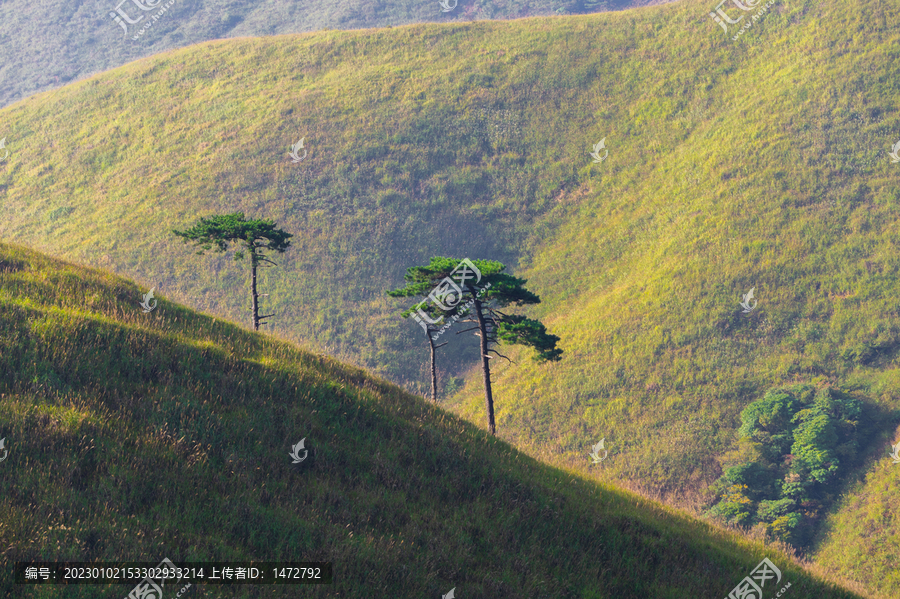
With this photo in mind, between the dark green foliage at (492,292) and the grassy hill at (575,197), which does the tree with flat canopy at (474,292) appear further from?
the grassy hill at (575,197)

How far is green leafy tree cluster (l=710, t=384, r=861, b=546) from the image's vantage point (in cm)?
2452

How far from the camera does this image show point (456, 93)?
198 ft

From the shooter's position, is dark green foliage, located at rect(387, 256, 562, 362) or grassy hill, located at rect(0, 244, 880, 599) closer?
grassy hill, located at rect(0, 244, 880, 599)

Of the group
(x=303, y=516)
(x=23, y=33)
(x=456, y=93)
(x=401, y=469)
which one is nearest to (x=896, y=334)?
(x=401, y=469)

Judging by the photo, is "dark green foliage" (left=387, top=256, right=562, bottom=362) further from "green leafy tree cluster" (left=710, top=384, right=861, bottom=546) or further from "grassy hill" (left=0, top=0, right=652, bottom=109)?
"grassy hill" (left=0, top=0, right=652, bottom=109)


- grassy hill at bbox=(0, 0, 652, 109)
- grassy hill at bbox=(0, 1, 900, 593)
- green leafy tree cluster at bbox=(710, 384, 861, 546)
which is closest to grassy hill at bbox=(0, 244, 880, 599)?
grassy hill at bbox=(0, 1, 900, 593)

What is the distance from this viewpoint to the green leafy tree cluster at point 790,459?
80.4ft

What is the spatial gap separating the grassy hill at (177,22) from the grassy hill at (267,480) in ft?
481

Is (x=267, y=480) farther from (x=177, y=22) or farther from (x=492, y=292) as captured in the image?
(x=177, y=22)

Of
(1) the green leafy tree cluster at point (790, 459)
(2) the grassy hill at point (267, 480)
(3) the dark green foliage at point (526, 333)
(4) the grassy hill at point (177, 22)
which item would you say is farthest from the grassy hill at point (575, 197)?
(4) the grassy hill at point (177, 22)

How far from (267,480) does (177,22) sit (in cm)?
17567

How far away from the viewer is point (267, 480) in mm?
8047

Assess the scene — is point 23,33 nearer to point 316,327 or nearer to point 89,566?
point 316,327

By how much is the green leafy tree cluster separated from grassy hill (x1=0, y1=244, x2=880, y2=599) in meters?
14.4
